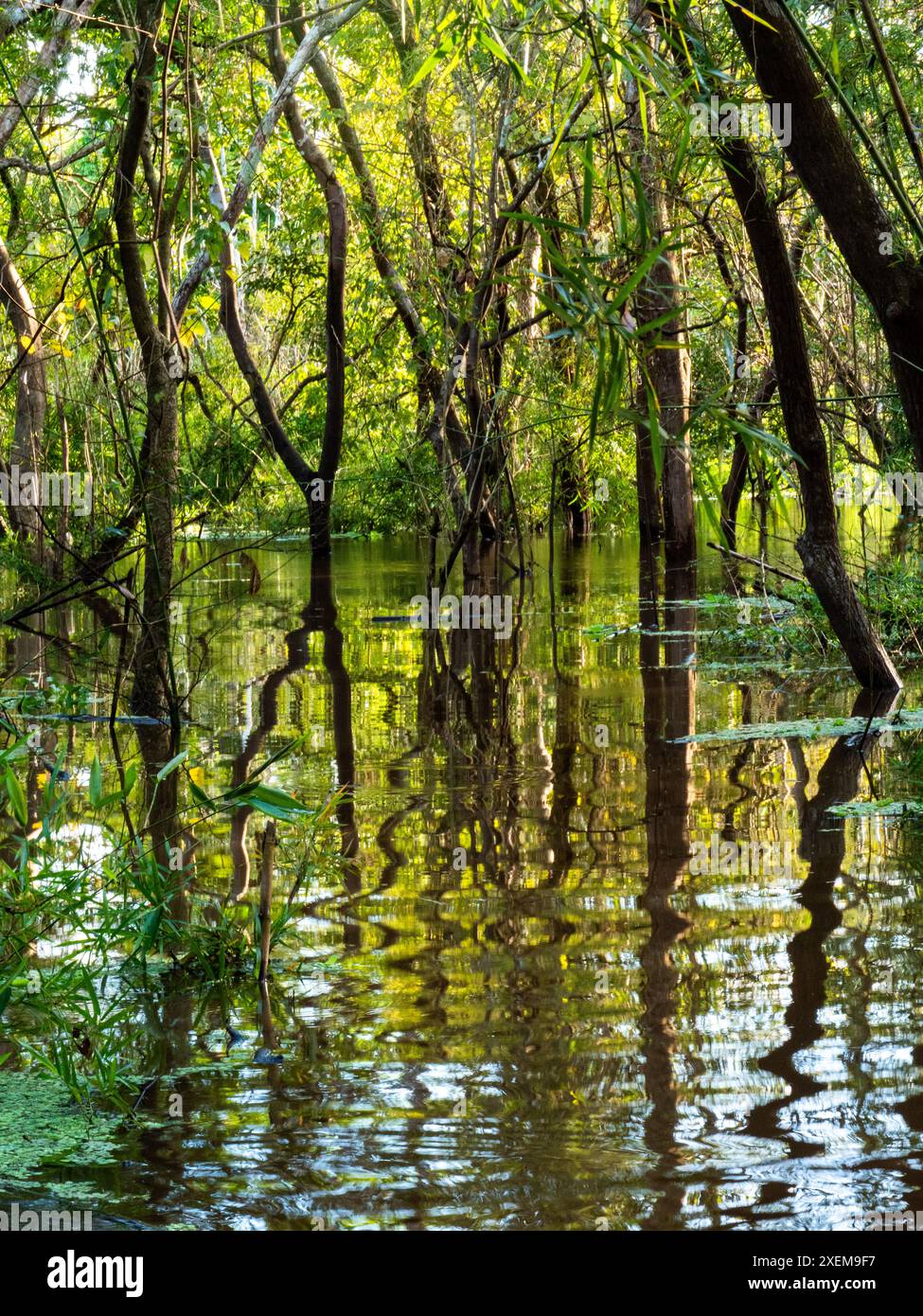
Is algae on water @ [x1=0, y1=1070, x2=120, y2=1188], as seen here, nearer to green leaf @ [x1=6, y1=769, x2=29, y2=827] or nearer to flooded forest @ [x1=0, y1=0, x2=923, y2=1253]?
flooded forest @ [x1=0, y1=0, x2=923, y2=1253]

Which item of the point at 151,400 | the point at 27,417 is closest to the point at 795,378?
the point at 151,400

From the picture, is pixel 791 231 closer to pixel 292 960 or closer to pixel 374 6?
pixel 374 6

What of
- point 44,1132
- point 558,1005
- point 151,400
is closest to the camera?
point 44,1132

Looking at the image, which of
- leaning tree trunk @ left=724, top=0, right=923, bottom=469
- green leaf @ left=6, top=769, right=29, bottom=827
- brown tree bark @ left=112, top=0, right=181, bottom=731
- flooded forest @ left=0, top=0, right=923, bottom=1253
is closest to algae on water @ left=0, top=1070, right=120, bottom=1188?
flooded forest @ left=0, top=0, right=923, bottom=1253

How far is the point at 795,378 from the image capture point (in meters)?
6.76

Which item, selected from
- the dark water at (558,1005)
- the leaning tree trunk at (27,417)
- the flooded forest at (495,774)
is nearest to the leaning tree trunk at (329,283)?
the flooded forest at (495,774)

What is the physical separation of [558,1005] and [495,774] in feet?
8.61

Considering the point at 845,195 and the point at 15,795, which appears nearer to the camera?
A: the point at 15,795

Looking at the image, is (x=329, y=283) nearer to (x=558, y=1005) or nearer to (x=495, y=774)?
(x=495, y=774)

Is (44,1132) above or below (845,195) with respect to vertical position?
below

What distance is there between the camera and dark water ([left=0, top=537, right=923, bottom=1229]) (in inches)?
102

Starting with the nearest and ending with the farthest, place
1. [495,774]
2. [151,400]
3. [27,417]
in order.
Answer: [495,774]
[151,400]
[27,417]

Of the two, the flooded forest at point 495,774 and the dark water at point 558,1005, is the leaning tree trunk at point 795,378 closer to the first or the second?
the flooded forest at point 495,774
